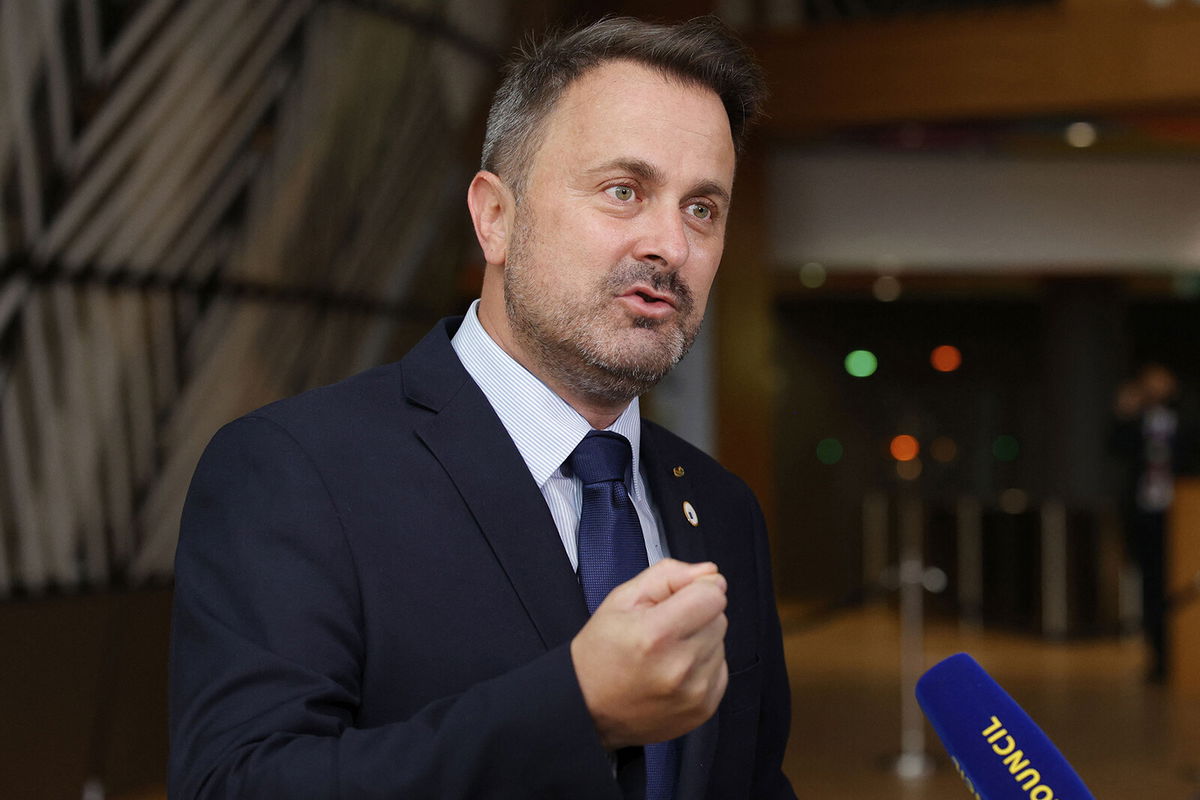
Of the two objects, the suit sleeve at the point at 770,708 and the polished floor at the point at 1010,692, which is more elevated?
the suit sleeve at the point at 770,708

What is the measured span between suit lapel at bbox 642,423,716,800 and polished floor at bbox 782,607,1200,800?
15.4 feet

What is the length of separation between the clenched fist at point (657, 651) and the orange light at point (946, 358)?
609 inches

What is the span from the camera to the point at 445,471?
60.9 inches

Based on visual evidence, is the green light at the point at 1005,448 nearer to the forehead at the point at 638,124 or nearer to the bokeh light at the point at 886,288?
the bokeh light at the point at 886,288

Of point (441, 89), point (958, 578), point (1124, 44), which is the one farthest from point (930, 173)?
point (441, 89)

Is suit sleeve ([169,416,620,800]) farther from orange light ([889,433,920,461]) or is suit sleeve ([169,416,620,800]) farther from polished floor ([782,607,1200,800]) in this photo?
orange light ([889,433,920,461])

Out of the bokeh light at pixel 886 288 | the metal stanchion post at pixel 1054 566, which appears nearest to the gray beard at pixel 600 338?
the metal stanchion post at pixel 1054 566

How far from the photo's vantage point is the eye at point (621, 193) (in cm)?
155

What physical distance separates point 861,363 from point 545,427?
47.8ft

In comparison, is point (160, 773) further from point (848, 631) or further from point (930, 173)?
point (930, 173)

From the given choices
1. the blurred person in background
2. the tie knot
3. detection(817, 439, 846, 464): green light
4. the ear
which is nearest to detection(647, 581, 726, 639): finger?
the tie knot

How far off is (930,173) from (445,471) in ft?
35.6

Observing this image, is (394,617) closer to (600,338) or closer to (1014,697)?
(600,338)

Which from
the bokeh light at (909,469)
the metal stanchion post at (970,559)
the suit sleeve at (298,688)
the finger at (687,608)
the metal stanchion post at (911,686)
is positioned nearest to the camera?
the finger at (687,608)
